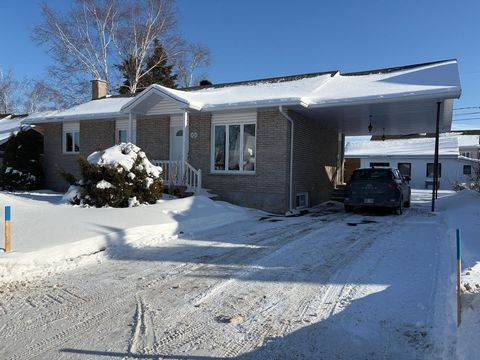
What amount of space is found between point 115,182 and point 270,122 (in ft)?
17.7

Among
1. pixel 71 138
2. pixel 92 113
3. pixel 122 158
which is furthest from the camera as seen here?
pixel 71 138

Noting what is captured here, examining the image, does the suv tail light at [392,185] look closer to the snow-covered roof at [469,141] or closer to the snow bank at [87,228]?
the snow bank at [87,228]

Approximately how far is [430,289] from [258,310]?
89.8 inches

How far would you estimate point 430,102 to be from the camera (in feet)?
39.0

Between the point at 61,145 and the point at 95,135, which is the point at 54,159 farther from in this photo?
the point at 95,135

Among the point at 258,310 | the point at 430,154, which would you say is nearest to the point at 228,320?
the point at 258,310

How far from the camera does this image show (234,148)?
45.8 ft

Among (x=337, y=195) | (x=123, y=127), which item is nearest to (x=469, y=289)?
(x=337, y=195)

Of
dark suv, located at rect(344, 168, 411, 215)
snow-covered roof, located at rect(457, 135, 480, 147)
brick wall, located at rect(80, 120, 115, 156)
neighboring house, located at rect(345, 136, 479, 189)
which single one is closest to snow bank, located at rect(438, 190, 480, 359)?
dark suv, located at rect(344, 168, 411, 215)

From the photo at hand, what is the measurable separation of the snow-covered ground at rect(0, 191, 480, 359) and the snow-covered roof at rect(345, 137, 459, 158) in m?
26.1

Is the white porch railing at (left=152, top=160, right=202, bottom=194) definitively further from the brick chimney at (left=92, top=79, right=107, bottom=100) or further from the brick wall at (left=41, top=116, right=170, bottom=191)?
the brick chimney at (left=92, top=79, right=107, bottom=100)

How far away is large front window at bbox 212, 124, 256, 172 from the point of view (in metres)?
13.7

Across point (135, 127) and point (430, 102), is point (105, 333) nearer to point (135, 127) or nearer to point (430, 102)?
point (430, 102)

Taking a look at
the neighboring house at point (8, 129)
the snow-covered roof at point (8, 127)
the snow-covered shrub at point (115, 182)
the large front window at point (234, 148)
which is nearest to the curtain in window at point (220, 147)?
the large front window at point (234, 148)
